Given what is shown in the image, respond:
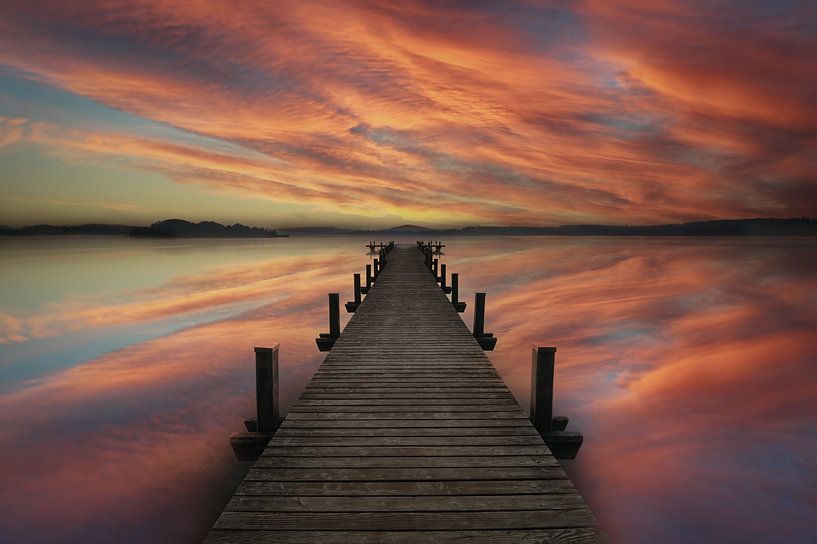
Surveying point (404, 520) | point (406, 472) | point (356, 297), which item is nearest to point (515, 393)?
point (356, 297)

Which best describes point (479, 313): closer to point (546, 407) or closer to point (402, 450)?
point (546, 407)

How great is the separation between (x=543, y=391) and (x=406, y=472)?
2.32 metres

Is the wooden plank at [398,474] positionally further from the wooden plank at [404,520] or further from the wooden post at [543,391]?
the wooden post at [543,391]

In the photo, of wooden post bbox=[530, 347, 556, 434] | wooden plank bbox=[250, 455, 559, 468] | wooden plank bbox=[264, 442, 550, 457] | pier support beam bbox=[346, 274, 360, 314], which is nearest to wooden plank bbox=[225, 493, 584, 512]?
wooden plank bbox=[250, 455, 559, 468]

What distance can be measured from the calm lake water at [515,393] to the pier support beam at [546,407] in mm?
1921

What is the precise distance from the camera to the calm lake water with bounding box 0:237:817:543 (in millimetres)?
6469

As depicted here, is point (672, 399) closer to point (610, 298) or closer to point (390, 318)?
point (390, 318)

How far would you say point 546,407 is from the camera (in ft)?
17.3

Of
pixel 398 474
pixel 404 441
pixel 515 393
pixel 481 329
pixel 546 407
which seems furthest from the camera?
pixel 481 329

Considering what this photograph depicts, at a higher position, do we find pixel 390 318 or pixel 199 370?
pixel 390 318

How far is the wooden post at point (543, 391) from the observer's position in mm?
5277

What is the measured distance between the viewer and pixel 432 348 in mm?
7699

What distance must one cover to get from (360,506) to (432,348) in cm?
449

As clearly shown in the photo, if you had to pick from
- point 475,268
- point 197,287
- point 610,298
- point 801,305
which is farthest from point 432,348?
point 475,268
